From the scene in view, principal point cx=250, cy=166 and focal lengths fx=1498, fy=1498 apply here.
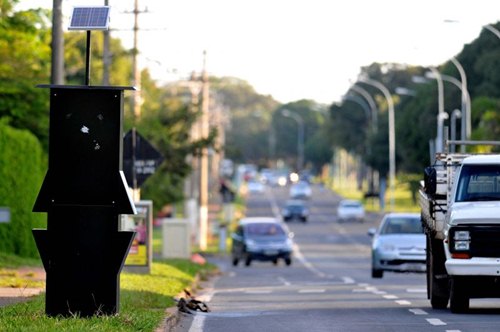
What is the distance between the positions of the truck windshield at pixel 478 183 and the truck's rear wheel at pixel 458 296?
1.25m

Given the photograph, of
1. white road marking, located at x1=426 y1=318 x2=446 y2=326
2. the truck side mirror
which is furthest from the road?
the truck side mirror

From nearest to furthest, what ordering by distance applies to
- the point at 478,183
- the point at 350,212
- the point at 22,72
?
the point at 478,183, the point at 22,72, the point at 350,212

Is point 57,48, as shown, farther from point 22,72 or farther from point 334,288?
point 22,72

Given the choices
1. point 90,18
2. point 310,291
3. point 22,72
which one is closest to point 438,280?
point 310,291

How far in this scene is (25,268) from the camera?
30.2 m

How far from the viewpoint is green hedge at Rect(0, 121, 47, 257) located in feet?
109

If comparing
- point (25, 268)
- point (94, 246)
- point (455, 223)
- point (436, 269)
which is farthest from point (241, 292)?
point (94, 246)

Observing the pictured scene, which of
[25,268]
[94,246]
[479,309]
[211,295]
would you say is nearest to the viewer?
[94,246]

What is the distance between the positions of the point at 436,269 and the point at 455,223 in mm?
2652

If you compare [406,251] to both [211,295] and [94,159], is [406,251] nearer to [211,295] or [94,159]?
[211,295]

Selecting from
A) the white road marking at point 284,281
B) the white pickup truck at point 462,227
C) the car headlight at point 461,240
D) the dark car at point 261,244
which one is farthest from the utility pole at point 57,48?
the dark car at point 261,244

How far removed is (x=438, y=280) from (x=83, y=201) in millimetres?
7407

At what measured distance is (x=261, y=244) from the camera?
50688 millimetres

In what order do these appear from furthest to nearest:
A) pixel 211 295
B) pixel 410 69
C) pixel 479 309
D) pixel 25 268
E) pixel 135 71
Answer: pixel 410 69
pixel 135 71
pixel 25 268
pixel 211 295
pixel 479 309
